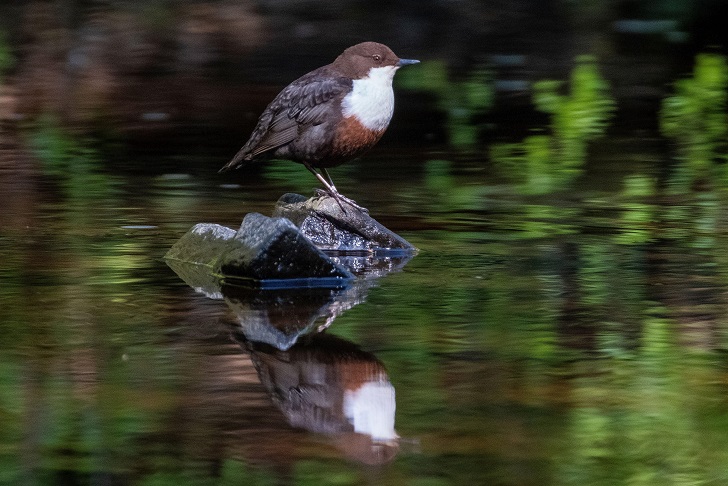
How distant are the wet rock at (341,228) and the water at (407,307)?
232 mm

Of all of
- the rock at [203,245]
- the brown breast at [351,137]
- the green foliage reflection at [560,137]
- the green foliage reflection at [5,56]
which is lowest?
the green foliage reflection at [560,137]

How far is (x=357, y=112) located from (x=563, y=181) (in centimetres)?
251

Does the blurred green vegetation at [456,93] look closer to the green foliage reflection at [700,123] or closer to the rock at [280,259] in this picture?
the green foliage reflection at [700,123]

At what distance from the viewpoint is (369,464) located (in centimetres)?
360

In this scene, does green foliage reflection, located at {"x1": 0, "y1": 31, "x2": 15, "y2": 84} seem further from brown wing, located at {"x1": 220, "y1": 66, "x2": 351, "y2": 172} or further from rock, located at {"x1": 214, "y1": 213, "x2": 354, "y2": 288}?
rock, located at {"x1": 214, "y1": 213, "x2": 354, "y2": 288}

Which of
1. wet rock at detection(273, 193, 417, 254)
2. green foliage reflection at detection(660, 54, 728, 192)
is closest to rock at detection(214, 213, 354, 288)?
wet rock at detection(273, 193, 417, 254)

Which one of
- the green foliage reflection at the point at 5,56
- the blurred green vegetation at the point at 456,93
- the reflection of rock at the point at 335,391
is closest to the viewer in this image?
the reflection of rock at the point at 335,391

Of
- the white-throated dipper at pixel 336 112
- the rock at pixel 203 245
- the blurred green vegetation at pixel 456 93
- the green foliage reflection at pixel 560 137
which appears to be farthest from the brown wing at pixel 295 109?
Result: the blurred green vegetation at pixel 456 93

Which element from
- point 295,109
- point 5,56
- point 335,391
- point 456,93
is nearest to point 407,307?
point 335,391

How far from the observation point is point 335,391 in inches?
168

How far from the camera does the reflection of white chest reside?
6.89 metres

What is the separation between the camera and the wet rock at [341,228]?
691cm

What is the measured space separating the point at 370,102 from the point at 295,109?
40 centimetres

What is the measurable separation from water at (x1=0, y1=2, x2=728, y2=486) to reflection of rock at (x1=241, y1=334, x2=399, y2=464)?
0.04 feet
